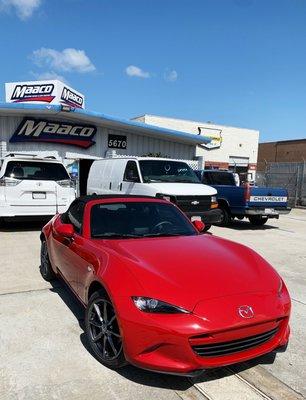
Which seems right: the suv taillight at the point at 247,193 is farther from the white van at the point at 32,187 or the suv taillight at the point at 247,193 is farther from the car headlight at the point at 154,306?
the car headlight at the point at 154,306

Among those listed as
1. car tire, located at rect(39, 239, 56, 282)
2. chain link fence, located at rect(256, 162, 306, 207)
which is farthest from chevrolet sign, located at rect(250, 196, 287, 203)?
chain link fence, located at rect(256, 162, 306, 207)

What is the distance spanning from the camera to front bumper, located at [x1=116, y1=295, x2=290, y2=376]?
301 centimetres

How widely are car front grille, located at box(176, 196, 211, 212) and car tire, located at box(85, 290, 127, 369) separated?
6425mm

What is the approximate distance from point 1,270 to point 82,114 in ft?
39.9

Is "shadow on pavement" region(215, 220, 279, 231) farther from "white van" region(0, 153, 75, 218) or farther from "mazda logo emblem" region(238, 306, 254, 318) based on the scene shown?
"mazda logo emblem" region(238, 306, 254, 318)

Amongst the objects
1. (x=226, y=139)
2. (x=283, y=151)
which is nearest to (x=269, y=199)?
(x=226, y=139)

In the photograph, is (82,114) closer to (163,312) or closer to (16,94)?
(16,94)

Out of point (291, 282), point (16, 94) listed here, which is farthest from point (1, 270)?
point (16, 94)

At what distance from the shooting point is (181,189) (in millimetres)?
10297

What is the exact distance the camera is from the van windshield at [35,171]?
10086 mm

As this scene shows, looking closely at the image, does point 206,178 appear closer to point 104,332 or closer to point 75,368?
point 104,332

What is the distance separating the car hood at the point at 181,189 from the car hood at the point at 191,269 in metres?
5.47

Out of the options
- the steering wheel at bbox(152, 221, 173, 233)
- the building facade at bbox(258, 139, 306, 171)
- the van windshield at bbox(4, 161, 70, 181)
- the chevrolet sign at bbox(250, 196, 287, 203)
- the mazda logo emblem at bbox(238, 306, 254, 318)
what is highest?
the building facade at bbox(258, 139, 306, 171)

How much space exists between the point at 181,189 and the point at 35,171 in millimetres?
A: 3781
